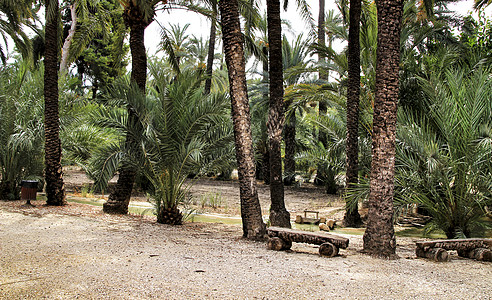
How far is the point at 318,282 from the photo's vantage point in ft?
15.0

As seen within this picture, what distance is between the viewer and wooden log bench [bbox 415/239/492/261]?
6.14m

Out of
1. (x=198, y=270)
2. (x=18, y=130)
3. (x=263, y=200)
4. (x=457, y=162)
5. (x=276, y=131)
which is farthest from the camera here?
(x=263, y=200)

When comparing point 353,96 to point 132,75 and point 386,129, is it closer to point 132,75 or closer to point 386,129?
point 386,129

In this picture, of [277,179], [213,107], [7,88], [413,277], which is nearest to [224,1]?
[213,107]

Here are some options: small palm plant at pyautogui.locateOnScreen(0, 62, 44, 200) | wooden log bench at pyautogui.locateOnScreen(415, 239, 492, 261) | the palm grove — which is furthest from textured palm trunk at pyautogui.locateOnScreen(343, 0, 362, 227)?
small palm plant at pyautogui.locateOnScreen(0, 62, 44, 200)

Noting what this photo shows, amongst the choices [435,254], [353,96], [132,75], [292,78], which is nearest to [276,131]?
[353,96]

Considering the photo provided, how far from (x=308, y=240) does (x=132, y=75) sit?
22.4ft

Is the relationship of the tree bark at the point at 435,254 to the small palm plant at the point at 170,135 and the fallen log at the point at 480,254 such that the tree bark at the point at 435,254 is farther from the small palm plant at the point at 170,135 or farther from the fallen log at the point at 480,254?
the small palm plant at the point at 170,135

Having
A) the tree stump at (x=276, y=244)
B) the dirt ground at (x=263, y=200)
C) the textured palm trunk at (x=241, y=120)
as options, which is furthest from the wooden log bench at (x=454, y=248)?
the dirt ground at (x=263, y=200)

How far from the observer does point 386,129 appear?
6.15m

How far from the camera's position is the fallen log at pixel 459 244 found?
6.28 m

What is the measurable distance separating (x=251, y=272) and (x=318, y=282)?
839 millimetres

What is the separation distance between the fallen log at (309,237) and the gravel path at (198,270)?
22 centimetres

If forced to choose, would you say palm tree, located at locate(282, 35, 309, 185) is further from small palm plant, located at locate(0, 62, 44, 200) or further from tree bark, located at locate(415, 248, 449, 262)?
tree bark, located at locate(415, 248, 449, 262)
